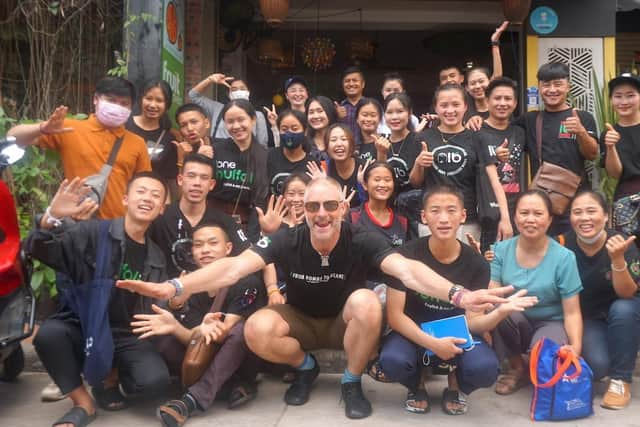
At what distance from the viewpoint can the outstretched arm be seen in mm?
3320

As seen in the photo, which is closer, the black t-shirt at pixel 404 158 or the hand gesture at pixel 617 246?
the hand gesture at pixel 617 246

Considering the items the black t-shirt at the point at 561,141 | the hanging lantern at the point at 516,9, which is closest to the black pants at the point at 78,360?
the black t-shirt at the point at 561,141

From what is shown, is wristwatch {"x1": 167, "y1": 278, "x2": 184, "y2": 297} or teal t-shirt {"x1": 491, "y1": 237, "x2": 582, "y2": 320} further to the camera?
teal t-shirt {"x1": 491, "y1": 237, "x2": 582, "y2": 320}

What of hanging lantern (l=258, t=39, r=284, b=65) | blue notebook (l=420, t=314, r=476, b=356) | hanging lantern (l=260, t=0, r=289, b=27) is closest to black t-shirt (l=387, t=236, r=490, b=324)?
blue notebook (l=420, t=314, r=476, b=356)

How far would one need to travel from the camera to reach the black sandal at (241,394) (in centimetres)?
380

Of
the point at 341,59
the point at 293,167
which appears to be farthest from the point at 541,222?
the point at 341,59

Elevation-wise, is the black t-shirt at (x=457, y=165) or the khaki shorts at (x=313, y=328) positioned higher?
the black t-shirt at (x=457, y=165)

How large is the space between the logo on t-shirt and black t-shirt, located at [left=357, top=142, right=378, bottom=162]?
497mm

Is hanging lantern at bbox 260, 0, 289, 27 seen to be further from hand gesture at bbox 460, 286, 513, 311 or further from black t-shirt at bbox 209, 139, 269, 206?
hand gesture at bbox 460, 286, 513, 311

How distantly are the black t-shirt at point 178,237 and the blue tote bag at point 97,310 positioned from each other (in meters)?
0.51

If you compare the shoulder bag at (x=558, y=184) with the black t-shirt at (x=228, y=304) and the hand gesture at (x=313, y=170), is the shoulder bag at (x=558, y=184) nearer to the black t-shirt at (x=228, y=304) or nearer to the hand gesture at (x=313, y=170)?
the hand gesture at (x=313, y=170)

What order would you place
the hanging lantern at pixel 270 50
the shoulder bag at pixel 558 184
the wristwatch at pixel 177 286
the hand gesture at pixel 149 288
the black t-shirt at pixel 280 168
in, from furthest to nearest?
the hanging lantern at pixel 270 50, the black t-shirt at pixel 280 168, the shoulder bag at pixel 558 184, the wristwatch at pixel 177 286, the hand gesture at pixel 149 288

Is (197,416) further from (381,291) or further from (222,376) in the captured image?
(381,291)

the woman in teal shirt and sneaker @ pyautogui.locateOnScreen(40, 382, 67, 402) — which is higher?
the woman in teal shirt
